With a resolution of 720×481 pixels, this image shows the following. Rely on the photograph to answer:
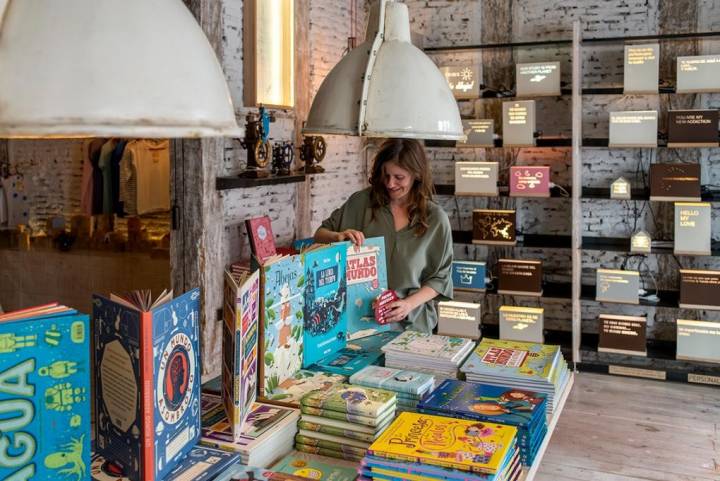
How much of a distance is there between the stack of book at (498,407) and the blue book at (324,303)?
498 millimetres

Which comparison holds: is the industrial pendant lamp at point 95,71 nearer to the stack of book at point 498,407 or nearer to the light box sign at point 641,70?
the stack of book at point 498,407

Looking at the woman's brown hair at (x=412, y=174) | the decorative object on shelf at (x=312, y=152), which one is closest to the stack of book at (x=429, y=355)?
the woman's brown hair at (x=412, y=174)

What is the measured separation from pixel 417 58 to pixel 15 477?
141 cm

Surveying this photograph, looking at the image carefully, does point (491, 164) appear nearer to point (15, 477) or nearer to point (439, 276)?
point (439, 276)

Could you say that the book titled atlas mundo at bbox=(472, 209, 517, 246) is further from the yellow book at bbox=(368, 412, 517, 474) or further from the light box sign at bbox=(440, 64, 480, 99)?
the yellow book at bbox=(368, 412, 517, 474)

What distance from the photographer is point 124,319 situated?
1538 millimetres

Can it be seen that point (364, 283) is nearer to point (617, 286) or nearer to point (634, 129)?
point (617, 286)

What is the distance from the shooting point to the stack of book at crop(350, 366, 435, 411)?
2.07 metres

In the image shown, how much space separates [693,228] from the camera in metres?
5.29

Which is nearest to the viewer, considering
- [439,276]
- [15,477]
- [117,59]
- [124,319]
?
[117,59]

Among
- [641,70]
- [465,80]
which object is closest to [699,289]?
[641,70]

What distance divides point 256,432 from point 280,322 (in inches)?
16.9

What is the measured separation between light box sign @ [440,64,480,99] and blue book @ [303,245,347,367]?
358cm

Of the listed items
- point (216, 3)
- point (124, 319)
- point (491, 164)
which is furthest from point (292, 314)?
point (491, 164)
